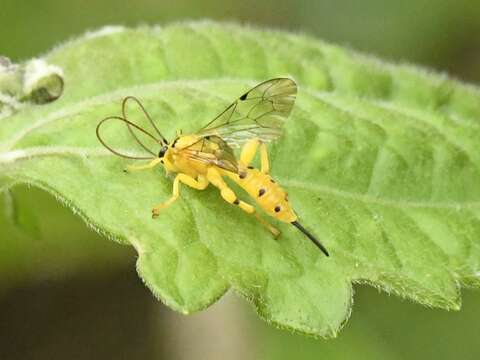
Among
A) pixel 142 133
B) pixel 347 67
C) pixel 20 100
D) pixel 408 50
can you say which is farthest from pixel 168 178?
pixel 408 50

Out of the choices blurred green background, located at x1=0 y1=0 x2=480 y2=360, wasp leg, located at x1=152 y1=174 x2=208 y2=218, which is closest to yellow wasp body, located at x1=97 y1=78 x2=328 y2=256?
wasp leg, located at x1=152 y1=174 x2=208 y2=218

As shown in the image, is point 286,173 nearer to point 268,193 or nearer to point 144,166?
point 268,193

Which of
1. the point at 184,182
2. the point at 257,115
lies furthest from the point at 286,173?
the point at 184,182

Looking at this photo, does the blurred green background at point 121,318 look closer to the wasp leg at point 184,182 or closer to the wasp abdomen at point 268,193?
the wasp leg at point 184,182

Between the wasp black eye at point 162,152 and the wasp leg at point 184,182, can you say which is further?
the wasp black eye at point 162,152

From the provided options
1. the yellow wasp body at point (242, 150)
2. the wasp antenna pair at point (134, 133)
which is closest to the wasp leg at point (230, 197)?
the yellow wasp body at point (242, 150)

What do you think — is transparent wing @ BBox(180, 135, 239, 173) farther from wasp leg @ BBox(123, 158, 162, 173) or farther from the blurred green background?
the blurred green background
